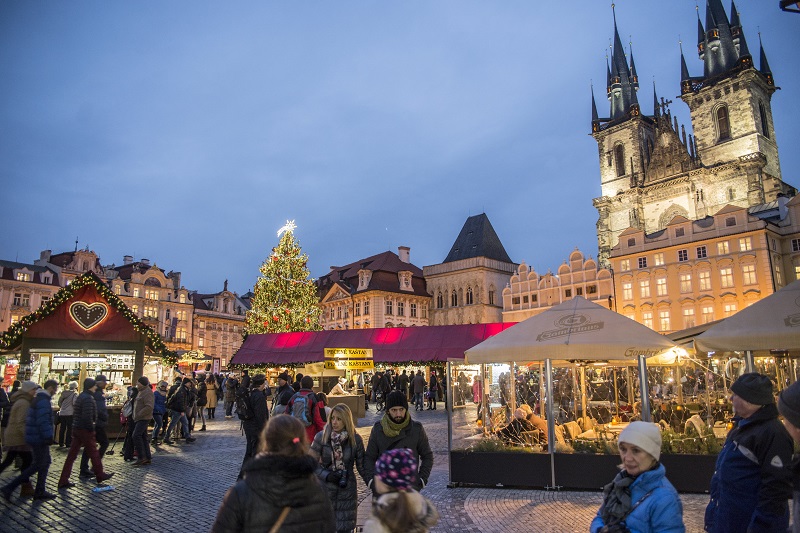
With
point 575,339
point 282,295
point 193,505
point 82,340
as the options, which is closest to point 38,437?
point 193,505

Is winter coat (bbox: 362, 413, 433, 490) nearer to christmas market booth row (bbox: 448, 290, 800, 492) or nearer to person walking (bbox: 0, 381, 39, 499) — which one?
christmas market booth row (bbox: 448, 290, 800, 492)

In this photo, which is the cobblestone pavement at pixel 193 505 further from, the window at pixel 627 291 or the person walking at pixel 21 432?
the window at pixel 627 291

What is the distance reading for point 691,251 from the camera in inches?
1722

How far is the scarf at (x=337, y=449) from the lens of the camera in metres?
5.13

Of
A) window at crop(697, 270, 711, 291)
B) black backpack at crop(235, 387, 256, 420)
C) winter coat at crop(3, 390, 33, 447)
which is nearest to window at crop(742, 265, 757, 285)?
window at crop(697, 270, 711, 291)

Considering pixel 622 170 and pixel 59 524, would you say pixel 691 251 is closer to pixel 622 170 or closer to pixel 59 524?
pixel 622 170

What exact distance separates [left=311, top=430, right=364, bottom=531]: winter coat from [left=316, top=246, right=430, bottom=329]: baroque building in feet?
171

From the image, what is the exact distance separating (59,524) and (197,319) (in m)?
71.0

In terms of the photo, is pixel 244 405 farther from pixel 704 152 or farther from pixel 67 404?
pixel 704 152

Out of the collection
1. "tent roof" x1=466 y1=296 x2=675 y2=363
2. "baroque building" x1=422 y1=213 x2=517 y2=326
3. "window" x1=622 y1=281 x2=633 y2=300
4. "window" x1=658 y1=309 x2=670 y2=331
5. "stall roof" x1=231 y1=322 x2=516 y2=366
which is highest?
"baroque building" x1=422 y1=213 x2=517 y2=326

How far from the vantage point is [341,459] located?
5.15m

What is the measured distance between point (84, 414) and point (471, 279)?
52.0m

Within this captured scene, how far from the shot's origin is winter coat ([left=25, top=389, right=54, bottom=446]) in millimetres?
7691

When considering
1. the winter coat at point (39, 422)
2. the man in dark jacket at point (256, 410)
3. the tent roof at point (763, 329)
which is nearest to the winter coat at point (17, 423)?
the winter coat at point (39, 422)
